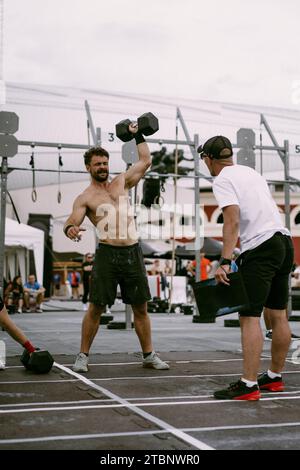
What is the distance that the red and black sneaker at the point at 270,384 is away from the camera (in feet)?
12.8

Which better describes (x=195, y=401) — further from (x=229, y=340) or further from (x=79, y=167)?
(x=79, y=167)

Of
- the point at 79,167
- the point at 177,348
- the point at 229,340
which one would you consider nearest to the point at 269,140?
Answer: the point at 79,167

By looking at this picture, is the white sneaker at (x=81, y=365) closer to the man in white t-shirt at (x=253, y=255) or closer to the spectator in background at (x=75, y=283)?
the man in white t-shirt at (x=253, y=255)

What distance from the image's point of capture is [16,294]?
1566cm

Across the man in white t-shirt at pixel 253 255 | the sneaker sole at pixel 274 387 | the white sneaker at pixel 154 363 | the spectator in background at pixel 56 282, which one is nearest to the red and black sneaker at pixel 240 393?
the man in white t-shirt at pixel 253 255

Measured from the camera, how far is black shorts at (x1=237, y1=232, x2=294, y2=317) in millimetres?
3648

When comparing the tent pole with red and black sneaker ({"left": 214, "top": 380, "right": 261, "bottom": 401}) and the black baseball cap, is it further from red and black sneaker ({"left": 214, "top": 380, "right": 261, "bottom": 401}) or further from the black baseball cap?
red and black sneaker ({"left": 214, "top": 380, "right": 261, "bottom": 401})

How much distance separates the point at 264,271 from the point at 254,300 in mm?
185

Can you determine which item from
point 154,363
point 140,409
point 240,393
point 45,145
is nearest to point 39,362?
point 154,363

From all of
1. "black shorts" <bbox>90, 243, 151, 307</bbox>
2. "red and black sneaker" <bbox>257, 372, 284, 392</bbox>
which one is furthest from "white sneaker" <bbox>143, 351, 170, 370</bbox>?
"red and black sneaker" <bbox>257, 372, 284, 392</bbox>

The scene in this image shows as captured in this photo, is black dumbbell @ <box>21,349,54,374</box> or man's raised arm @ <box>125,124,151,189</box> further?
man's raised arm @ <box>125,124,151,189</box>

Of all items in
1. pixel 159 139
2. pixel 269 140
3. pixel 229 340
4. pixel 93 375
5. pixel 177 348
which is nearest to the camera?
pixel 93 375
